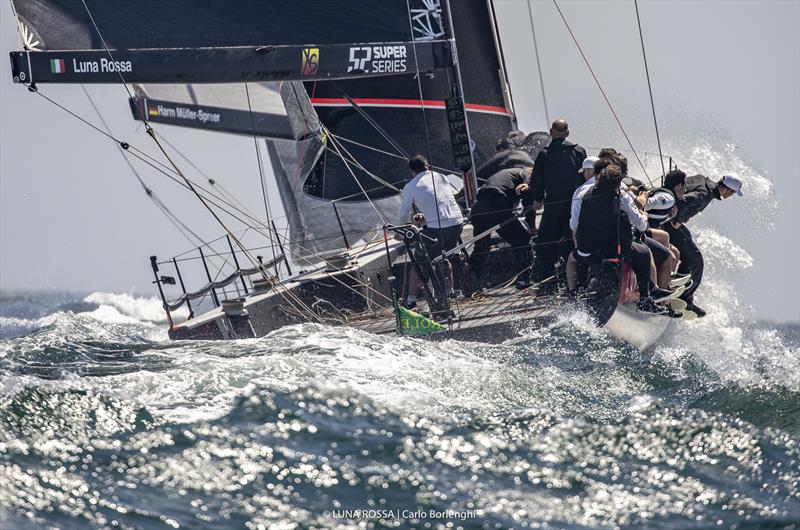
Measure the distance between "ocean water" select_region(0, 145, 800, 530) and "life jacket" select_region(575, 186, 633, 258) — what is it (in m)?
0.58

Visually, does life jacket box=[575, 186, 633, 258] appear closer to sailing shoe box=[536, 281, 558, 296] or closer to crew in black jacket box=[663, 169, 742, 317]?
sailing shoe box=[536, 281, 558, 296]

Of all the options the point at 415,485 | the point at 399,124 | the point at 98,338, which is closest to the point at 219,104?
the point at 399,124

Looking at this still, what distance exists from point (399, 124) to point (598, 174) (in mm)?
5085

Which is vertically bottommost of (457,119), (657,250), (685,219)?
(657,250)

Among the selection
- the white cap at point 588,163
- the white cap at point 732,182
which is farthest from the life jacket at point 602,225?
the white cap at point 732,182

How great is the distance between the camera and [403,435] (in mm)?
5953

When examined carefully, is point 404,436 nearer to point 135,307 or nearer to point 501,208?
point 501,208

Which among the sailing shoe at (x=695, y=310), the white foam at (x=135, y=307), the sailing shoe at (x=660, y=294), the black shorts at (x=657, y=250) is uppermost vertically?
the black shorts at (x=657, y=250)

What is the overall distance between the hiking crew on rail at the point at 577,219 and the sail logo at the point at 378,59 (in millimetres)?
928

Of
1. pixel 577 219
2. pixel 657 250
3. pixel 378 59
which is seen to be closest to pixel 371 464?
pixel 577 219

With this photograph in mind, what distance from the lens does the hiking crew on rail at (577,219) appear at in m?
8.15

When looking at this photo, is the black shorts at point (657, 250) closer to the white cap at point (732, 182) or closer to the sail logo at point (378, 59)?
the white cap at point (732, 182)

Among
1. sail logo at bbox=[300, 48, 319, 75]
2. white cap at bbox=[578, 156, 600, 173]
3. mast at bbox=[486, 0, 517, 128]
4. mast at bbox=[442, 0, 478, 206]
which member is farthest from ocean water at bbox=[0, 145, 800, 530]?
mast at bbox=[486, 0, 517, 128]

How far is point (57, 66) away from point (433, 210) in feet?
9.80
